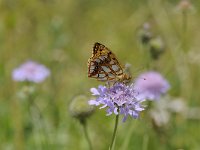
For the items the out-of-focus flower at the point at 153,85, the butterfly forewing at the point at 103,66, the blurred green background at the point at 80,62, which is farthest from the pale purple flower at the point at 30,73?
the butterfly forewing at the point at 103,66

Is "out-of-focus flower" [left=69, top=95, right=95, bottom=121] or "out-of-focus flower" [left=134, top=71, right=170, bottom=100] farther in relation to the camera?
"out-of-focus flower" [left=134, top=71, right=170, bottom=100]

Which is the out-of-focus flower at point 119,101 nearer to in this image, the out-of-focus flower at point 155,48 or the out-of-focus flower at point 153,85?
the out-of-focus flower at point 153,85

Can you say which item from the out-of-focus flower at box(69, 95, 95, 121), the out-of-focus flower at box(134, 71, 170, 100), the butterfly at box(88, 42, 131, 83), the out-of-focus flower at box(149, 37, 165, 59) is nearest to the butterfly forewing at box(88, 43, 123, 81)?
the butterfly at box(88, 42, 131, 83)

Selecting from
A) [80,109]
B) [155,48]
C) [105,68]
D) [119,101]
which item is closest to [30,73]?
[155,48]

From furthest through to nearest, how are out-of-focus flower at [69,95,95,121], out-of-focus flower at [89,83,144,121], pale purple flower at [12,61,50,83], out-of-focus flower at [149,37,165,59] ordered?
pale purple flower at [12,61,50,83] < out-of-focus flower at [149,37,165,59] < out-of-focus flower at [69,95,95,121] < out-of-focus flower at [89,83,144,121]

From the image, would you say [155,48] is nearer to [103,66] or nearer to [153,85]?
[153,85]

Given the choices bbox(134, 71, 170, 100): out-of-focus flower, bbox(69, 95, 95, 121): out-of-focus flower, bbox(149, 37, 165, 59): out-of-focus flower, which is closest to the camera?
bbox(69, 95, 95, 121): out-of-focus flower

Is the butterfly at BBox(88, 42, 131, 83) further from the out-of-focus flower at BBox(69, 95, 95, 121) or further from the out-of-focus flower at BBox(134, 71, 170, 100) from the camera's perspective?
the out-of-focus flower at BBox(134, 71, 170, 100)

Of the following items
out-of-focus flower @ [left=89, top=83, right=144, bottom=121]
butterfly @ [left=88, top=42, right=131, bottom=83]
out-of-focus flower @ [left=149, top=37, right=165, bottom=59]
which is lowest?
out-of-focus flower @ [left=89, top=83, right=144, bottom=121]
